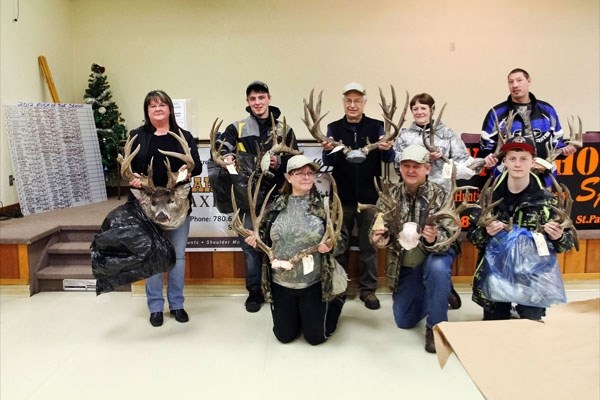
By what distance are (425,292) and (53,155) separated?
4.62 metres

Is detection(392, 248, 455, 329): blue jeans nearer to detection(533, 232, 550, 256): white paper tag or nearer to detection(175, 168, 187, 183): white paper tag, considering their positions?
detection(533, 232, 550, 256): white paper tag

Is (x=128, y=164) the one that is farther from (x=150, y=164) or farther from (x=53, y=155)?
(x=53, y=155)

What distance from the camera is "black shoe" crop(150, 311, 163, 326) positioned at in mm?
3488

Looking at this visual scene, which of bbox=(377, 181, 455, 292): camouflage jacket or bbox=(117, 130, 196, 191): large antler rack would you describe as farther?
bbox=(117, 130, 196, 191): large antler rack

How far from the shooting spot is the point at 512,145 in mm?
2818

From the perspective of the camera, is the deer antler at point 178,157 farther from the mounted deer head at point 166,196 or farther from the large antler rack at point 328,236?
the large antler rack at point 328,236

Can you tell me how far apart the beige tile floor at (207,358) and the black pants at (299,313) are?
79mm

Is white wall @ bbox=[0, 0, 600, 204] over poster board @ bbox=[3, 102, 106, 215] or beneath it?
over

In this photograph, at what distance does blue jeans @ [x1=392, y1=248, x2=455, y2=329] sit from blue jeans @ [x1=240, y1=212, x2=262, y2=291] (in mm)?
1072

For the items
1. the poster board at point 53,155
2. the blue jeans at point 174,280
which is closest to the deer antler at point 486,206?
the blue jeans at point 174,280

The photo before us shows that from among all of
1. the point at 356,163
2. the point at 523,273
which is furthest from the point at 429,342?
the point at 356,163

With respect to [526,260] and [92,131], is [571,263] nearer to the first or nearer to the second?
[526,260]

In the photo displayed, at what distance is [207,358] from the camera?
3.04 m

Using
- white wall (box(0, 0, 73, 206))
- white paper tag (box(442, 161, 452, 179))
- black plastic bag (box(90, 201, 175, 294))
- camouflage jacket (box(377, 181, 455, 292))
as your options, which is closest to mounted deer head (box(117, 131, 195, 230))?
black plastic bag (box(90, 201, 175, 294))
